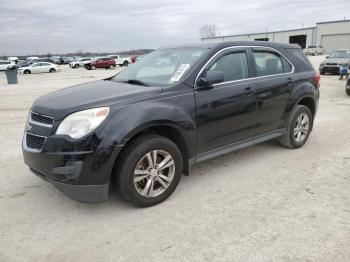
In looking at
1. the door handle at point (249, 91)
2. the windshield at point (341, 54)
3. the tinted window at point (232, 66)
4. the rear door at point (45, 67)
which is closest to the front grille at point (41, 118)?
the tinted window at point (232, 66)

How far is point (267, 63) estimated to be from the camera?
15.8 feet

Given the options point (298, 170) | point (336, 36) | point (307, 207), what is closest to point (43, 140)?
point (307, 207)

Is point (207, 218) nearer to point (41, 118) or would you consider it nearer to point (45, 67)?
point (41, 118)

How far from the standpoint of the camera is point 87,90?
3875 mm

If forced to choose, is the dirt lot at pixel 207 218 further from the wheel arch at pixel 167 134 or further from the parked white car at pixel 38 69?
the parked white car at pixel 38 69

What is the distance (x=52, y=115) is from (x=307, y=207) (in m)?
2.84

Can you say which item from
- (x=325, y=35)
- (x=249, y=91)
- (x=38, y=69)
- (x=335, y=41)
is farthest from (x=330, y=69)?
(x=325, y=35)

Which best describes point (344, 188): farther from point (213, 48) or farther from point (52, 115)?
point (52, 115)

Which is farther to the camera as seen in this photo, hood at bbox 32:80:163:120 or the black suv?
hood at bbox 32:80:163:120

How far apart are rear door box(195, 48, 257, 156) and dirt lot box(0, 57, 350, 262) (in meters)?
0.58

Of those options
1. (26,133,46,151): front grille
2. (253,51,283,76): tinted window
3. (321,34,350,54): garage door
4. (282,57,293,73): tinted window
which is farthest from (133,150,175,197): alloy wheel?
(321,34,350,54): garage door

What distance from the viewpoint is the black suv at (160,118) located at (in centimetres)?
313

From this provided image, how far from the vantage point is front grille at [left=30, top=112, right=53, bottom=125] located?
3283 mm

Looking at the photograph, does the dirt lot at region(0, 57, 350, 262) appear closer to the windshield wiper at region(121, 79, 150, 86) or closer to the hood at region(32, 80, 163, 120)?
the hood at region(32, 80, 163, 120)
